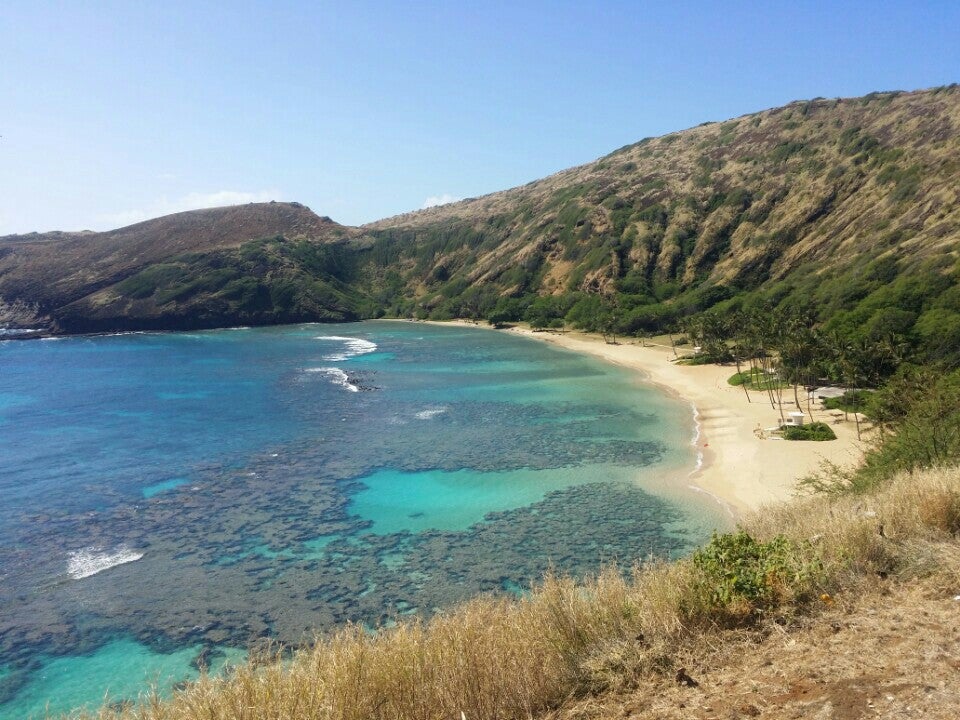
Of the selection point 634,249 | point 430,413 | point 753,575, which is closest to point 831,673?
point 753,575

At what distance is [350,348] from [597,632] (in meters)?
97.2

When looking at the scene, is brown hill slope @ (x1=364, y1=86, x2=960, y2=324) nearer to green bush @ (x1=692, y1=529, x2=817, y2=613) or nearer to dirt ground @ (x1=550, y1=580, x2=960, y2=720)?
green bush @ (x1=692, y1=529, x2=817, y2=613)

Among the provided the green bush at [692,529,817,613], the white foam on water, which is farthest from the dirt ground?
the white foam on water

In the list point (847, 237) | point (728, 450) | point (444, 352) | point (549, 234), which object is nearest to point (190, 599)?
point (728, 450)

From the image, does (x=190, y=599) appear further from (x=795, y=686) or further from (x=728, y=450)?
(x=728, y=450)

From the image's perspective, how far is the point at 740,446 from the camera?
124 ft

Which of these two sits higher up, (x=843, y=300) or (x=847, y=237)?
(x=847, y=237)

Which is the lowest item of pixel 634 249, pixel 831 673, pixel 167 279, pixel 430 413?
pixel 430 413

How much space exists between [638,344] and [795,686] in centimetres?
9395

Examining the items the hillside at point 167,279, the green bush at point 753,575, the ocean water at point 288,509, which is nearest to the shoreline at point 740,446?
the ocean water at point 288,509

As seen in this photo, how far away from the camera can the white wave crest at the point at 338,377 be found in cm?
6438

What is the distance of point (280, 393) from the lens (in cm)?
6178

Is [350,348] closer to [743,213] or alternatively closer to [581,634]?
[743,213]

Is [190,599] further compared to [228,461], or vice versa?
[228,461]
